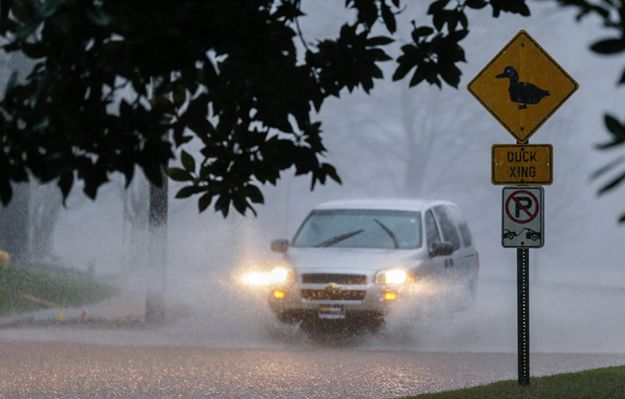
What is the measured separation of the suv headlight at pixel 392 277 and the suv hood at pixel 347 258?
0.08m

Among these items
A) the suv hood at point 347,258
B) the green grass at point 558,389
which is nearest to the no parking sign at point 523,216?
the green grass at point 558,389

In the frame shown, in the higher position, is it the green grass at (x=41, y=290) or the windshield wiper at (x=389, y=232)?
the windshield wiper at (x=389, y=232)

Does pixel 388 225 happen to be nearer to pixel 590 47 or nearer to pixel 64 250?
pixel 590 47

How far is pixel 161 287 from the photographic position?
68.9 ft

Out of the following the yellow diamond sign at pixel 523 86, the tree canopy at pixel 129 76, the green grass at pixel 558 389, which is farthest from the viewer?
the yellow diamond sign at pixel 523 86

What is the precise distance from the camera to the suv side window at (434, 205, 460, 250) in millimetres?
20359

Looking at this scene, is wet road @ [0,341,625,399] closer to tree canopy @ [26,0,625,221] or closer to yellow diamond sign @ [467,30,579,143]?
yellow diamond sign @ [467,30,579,143]

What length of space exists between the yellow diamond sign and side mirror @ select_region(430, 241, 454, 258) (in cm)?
612

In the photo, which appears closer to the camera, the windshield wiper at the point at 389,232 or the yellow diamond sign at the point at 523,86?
the yellow diamond sign at the point at 523,86

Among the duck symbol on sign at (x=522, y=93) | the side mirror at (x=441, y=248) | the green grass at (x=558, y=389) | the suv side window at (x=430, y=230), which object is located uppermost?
the duck symbol on sign at (x=522, y=93)

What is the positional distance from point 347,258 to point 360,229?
1.11 meters

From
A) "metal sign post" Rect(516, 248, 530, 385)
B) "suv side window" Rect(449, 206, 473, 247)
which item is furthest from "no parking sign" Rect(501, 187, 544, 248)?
"suv side window" Rect(449, 206, 473, 247)

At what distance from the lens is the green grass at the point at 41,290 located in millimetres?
23625

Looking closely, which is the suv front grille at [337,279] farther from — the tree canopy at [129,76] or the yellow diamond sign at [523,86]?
the tree canopy at [129,76]
